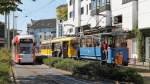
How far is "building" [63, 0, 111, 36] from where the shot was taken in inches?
2589

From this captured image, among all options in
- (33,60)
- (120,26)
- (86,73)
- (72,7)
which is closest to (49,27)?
(72,7)

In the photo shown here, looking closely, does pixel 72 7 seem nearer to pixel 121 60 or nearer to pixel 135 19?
pixel 135 19

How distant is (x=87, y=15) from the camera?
78.9 metres

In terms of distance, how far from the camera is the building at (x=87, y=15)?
65750mm

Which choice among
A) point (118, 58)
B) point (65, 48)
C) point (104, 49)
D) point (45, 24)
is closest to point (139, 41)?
point (65, 48)

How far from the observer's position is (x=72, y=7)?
9181 centimetres

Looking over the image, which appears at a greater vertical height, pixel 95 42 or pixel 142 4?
pixel 142 4

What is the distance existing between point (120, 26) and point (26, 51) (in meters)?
17.0

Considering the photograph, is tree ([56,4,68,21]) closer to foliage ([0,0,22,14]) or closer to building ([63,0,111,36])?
building ([63,0,111,36])

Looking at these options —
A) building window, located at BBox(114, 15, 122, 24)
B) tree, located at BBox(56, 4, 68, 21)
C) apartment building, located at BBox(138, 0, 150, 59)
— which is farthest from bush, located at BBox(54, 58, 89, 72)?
tree, located at BBox(56, 4, 68, 21)

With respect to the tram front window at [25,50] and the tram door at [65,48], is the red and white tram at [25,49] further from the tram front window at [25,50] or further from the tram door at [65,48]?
the tram door at [65,48]

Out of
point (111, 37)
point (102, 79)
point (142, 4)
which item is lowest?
point (102, 79)

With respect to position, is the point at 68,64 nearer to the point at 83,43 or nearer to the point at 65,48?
the point at 83,43

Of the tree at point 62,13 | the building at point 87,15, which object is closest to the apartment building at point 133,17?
the building at point 87,15
